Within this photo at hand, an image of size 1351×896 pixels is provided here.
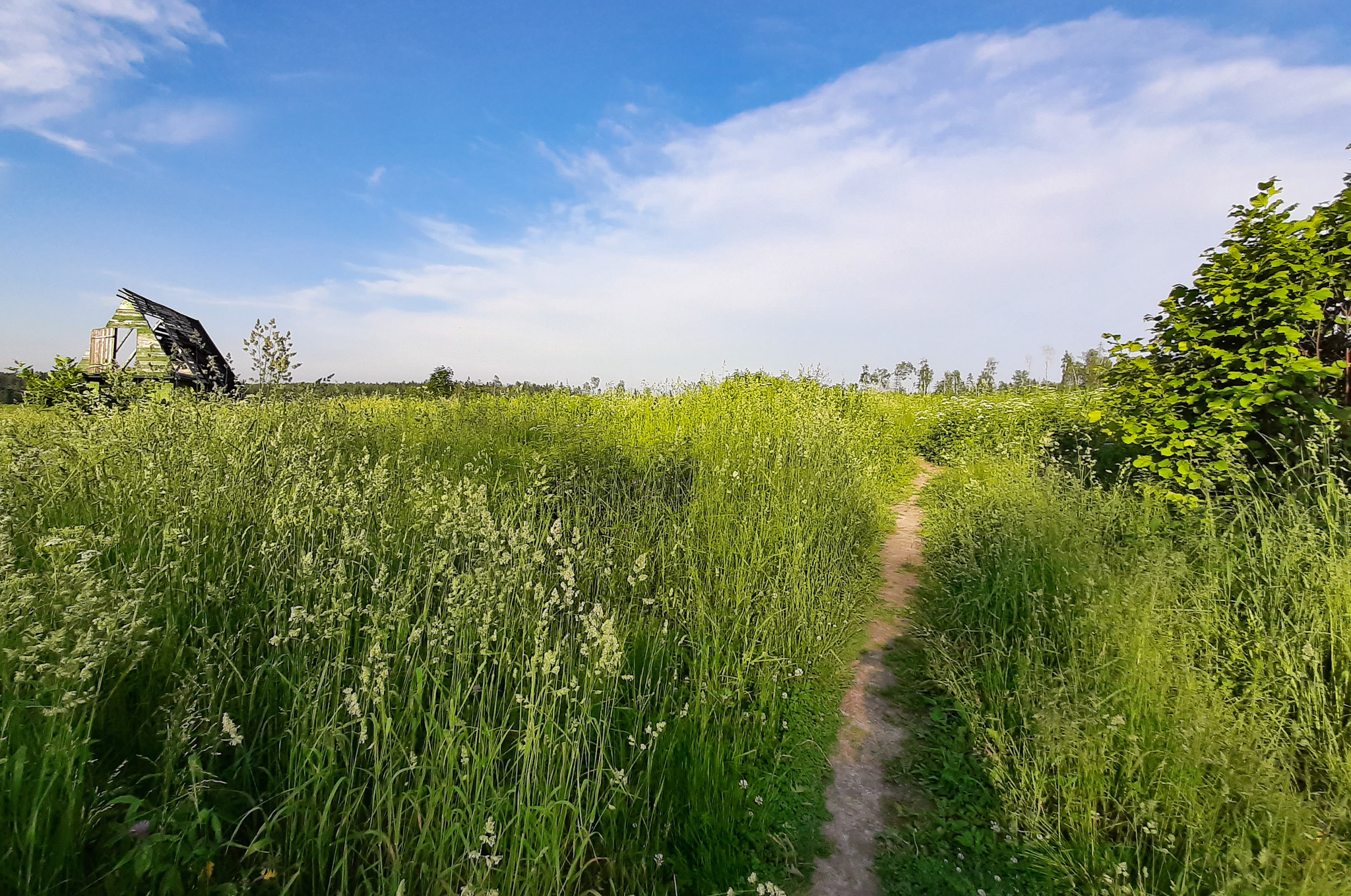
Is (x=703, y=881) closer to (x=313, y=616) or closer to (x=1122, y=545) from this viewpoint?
(x=313, y=616)

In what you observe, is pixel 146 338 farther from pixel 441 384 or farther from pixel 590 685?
pixel 590 685

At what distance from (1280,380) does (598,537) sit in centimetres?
519

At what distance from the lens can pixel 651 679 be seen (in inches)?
122

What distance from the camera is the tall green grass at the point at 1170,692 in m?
2.20

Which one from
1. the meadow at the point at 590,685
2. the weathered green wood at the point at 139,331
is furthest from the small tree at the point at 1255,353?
the weathered green wood at the point at 139,331

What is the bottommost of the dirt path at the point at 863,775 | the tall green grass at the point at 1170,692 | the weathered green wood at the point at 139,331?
the dirt path at the point at 863,775

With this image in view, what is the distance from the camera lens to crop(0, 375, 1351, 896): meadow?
1.76 m

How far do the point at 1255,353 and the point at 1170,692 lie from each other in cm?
313

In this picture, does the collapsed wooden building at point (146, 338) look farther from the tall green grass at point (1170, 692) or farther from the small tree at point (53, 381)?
the tall green grass at point (1170, 692)

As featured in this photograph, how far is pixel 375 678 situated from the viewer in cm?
185

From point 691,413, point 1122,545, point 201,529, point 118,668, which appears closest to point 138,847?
point 118,668

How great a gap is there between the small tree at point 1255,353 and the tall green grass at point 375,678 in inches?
116

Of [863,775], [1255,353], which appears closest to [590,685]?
[863,775]

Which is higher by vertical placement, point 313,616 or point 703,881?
point 313,616
